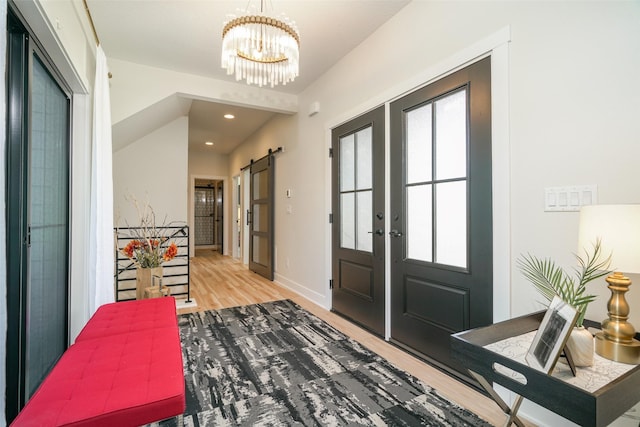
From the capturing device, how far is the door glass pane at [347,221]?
124 inches

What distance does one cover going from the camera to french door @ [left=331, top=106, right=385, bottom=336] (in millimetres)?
2746

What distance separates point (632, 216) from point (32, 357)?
2.79 m

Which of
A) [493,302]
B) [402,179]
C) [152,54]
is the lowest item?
[493,302]

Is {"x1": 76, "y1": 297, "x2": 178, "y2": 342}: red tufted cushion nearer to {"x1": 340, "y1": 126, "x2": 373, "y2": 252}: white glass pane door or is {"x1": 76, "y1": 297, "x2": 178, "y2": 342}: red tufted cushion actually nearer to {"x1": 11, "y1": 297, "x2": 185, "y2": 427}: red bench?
{"x1": 11, "y1": 297, "x2": 185, "y2": 427}: red bench

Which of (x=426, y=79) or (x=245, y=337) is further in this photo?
(x=245, y=337)

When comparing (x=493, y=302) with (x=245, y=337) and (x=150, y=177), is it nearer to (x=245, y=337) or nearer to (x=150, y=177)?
(x=245, y=337)

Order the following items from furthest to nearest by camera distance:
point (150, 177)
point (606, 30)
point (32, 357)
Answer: point (150, 177) → point (32, 357) → point (606, 30)

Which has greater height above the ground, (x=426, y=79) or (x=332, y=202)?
(x=426, y=79)

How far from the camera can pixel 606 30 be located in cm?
138

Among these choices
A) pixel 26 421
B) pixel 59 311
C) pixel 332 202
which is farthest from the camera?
pixel 332 202

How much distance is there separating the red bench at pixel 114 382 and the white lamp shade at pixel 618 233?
1617 millimetres

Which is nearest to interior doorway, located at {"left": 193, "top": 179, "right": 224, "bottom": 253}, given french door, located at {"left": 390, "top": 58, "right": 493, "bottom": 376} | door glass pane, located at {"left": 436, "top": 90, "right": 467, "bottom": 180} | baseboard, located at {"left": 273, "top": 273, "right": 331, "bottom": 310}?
baseboard, located at {"left": 273, "top": 273, "right": 331, "bottom": 310}

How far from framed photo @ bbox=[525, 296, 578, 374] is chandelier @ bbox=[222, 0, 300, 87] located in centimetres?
201

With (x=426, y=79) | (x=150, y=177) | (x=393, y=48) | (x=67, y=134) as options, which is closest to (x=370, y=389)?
(x=426, y=79)
